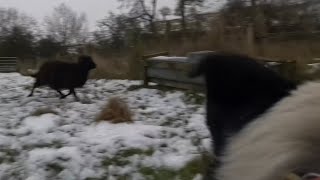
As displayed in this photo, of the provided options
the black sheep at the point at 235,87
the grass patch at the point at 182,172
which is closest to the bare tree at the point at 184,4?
the grass patch at the point at 182,172

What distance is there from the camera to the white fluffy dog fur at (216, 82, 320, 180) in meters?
0.99

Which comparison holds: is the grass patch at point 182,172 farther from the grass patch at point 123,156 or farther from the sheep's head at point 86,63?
the sheep's head at point 86,63

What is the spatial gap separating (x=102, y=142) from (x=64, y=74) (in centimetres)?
538

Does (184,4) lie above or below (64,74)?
above

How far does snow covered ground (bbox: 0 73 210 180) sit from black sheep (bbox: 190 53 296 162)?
2358 millimetres

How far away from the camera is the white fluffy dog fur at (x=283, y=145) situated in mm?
993

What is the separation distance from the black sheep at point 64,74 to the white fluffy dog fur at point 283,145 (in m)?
9.80

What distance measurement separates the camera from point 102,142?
6.03m

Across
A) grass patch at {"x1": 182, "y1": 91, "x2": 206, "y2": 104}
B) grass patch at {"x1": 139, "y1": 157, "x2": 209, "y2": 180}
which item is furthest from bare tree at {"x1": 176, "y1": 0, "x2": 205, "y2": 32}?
grass patch at {"x1": 139, "y1": 157, "x2": 209, "y2": 180}

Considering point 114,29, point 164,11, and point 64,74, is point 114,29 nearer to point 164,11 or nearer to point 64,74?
point 164,11

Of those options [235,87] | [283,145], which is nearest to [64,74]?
[235,87]

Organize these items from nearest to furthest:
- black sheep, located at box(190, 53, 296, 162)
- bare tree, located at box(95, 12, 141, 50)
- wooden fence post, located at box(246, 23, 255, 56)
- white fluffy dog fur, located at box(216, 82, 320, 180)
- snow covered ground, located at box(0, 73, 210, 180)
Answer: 1. white fluffy dog fur, located at box(216, 82, 320, 180)
2. black sheep, located at box(190, 53, 296, 162)
3. snow covered ground, located at box(0, 73, 210, 180)
4. wooden fence post, located at box(246, 23, 255, 56)
5. bare tree, located at box(95, 12, 141, 50)

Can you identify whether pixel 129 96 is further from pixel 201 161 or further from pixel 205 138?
pixel 201 161

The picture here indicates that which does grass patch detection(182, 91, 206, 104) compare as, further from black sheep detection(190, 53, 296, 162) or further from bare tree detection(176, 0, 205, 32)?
bare tree detection(176, 0, 205, 32)
